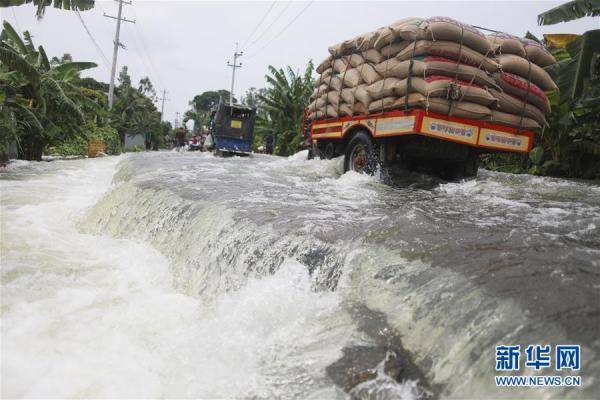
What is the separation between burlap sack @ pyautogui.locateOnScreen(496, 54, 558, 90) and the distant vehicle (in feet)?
36.4

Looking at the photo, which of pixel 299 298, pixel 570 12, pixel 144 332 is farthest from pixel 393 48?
pixel 144 332

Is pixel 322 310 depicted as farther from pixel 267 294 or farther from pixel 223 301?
pixel 223 301

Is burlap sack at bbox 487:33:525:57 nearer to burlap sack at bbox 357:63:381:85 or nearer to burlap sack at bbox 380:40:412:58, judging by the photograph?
burlap sack at bbox 380:40:412:58

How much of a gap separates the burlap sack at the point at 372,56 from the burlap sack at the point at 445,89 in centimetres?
79

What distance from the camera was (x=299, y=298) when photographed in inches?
106

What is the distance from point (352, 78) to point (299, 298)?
17.2 ft

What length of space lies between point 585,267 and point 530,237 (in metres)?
0.65

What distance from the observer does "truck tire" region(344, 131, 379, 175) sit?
6.65 meters

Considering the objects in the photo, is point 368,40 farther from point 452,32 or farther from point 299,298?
point 299,298

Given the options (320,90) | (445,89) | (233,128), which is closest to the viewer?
(445,89)

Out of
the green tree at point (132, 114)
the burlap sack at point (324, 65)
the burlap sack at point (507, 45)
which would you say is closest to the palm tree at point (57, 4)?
the burlap sack at point (324, 65)

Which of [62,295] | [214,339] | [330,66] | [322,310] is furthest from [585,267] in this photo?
[330,66]

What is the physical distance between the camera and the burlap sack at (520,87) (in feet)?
19.8

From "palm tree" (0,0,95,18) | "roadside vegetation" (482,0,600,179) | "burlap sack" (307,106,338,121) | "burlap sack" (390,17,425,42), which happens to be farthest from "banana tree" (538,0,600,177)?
"palm tree" (0,0,95,18)
